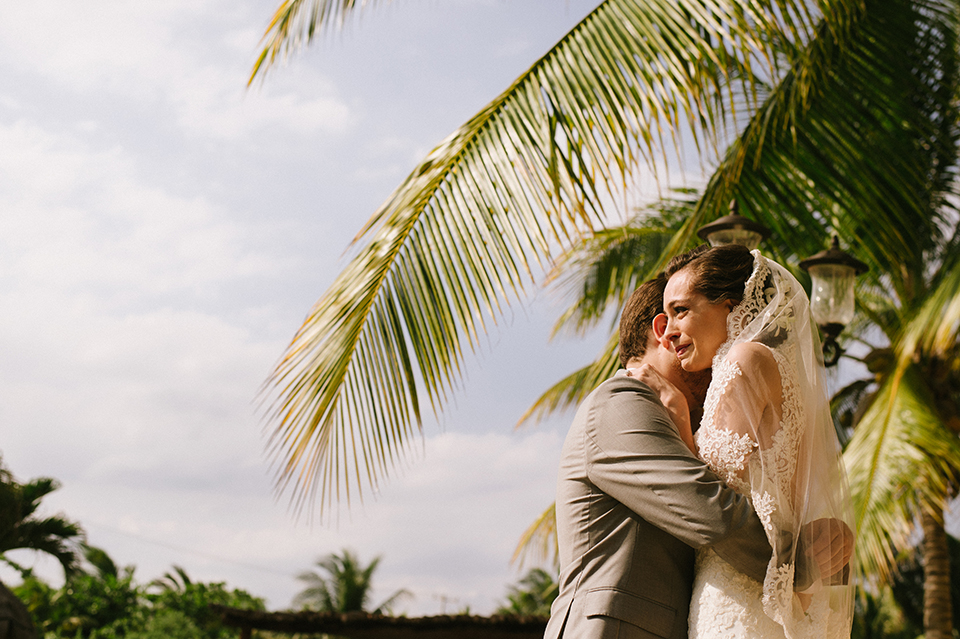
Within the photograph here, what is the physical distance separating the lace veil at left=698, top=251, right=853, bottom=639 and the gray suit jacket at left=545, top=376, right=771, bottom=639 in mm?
63

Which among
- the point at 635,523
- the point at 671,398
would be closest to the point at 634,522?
the point at 635,523

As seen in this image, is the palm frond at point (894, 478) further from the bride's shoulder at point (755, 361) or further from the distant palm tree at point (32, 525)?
the distant palm tree at point (32, 525)

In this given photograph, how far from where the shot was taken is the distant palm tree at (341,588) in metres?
33.8

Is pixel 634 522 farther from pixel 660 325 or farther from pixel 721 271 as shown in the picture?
pixel 721 271

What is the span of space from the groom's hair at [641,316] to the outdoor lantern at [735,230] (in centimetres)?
228

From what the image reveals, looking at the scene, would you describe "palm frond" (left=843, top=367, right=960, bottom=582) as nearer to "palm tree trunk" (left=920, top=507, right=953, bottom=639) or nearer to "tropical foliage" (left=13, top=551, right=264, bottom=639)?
"palm tree trunk" (left=920, top=507, right=953, bottom=639)

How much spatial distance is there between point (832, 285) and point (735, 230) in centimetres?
124

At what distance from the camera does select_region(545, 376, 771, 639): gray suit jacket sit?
72.1 inches

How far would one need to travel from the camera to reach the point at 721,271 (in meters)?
2.14

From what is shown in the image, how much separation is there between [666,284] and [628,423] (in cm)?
49

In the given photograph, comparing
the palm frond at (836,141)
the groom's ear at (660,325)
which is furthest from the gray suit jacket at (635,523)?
the palm frond at (836,141)

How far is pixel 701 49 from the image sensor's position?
12.5ft

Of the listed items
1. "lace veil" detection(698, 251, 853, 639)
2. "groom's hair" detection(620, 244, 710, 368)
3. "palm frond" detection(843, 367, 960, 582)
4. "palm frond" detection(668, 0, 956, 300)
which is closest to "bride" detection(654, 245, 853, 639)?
"lace veil" detection(698, 251, 853, 639)

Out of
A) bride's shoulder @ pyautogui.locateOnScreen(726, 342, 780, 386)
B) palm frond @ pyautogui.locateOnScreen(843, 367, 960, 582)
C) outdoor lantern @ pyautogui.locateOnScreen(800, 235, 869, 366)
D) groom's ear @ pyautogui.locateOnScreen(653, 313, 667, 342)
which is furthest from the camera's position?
palm frond @ pyautogui.locateOnScreen(843, 367, 960, 582)
